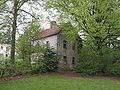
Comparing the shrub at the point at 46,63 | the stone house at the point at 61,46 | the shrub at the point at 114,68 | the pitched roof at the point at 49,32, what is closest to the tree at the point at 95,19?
the shrub at the point at 114,68

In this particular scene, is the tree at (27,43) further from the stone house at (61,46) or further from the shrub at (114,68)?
the shrub at (114,68)

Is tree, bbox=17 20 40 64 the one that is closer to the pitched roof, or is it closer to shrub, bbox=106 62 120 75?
the pitched roof

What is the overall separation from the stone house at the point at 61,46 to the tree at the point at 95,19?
8.80 m

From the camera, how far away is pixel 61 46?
47469 mm

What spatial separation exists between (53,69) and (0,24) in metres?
10.6

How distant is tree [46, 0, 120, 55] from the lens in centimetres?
3469

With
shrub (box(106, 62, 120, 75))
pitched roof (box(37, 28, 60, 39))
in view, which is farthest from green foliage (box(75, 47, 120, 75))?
pitched roof (box(37, 28, 60, 39))

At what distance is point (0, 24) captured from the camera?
3384 cm

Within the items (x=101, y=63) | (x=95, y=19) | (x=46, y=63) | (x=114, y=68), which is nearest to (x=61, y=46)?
(x=46, y=63)

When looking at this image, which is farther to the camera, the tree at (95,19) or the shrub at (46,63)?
the shrub at (46,63)

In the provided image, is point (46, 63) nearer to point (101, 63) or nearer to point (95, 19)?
point (101, 63)

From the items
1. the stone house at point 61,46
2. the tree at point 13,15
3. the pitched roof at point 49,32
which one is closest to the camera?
the tree at point 13,15

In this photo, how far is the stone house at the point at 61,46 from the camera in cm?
4662

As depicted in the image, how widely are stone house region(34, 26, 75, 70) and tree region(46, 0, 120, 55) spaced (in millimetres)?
8798
